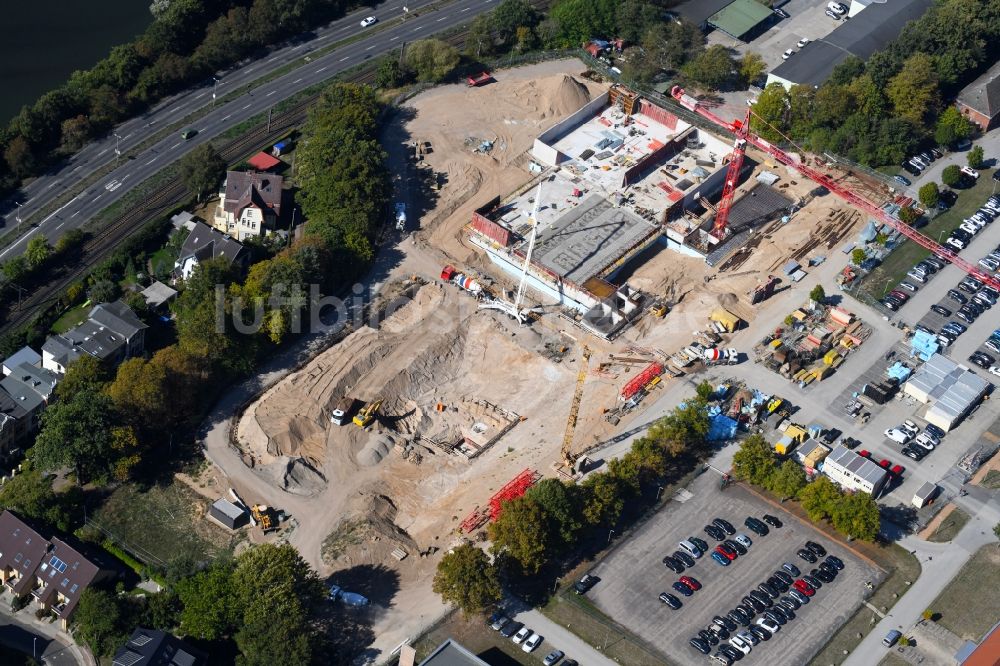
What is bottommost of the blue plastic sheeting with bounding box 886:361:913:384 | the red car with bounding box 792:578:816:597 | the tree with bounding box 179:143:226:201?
the red car with bounding box 792:578:816:597

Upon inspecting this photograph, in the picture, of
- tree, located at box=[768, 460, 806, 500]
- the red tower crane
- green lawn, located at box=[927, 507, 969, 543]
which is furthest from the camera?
the red tower crane

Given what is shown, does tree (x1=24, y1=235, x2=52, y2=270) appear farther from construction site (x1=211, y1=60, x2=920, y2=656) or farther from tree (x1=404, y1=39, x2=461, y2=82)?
tree (x1=404, y1=39, x2=461, y2=82)

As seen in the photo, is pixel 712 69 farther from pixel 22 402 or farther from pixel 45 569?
pixel 45 569

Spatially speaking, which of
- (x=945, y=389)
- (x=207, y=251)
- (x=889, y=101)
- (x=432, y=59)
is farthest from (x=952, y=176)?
(x=207, y=251)

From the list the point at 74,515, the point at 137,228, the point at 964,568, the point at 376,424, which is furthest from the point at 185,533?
the point at 964,568

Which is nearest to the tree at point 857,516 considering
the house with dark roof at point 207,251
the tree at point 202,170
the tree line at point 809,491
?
the tree line at point 809,491

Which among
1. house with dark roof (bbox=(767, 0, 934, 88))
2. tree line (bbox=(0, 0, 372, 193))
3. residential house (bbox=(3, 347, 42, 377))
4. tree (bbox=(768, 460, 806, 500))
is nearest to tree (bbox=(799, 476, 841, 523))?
tree (bbox=(768, 460, 806, 500))
